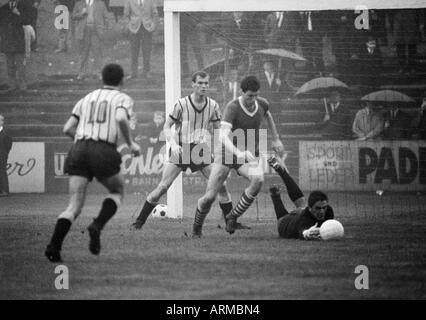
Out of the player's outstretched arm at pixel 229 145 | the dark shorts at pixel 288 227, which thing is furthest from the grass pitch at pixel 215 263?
the player's outstretched arm at pixel 229 145

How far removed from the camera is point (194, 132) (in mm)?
14586

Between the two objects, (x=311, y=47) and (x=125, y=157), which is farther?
(x=125, y=157)

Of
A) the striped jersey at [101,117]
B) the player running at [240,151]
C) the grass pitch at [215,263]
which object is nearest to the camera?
the grass pitch at [215,263]

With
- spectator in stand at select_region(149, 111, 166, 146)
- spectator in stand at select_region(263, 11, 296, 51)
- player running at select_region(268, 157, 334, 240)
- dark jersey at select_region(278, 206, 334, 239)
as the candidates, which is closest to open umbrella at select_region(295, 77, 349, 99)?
spectator in stand at select_region(263, 11, 296, 51)

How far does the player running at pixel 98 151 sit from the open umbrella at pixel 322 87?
1353 centimetres

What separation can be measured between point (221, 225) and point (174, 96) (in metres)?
2.53

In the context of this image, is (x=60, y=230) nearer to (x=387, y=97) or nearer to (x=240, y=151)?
(x=240, y=151)

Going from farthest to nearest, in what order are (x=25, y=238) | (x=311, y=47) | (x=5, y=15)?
(x=5, y=15)
(x=311, y=47)
(x=25, y=238)

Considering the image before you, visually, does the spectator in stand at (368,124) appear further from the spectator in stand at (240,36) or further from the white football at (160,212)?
the white football at (160,212)

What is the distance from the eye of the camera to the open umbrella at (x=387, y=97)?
22.7 meters

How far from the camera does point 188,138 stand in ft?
48.0

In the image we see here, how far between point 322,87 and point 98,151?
13986 millimetres
